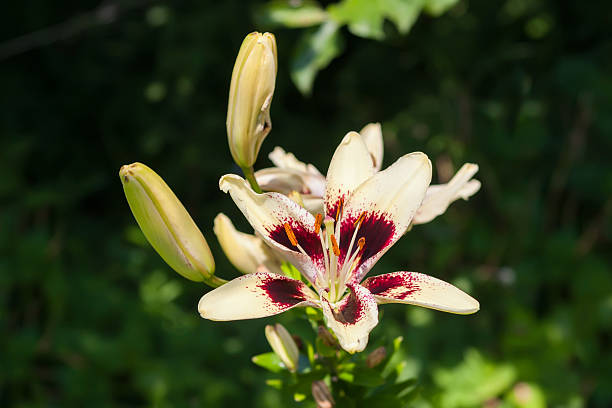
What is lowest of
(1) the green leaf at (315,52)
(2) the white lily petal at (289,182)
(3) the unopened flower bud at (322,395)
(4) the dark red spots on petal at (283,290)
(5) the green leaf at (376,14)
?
(3) the unopened flower bud at (322,395)

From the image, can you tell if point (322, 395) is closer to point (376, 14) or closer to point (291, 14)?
point (376, 14)

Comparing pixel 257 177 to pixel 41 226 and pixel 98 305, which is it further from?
pixel 41 226

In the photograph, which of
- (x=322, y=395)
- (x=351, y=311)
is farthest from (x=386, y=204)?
(x=322, y=395)

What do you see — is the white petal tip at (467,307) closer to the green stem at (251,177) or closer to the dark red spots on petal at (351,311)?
the dark red spots on petal at (351,311)

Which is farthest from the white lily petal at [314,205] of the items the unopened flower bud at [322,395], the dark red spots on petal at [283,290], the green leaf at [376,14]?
the green leaf at [376,14]

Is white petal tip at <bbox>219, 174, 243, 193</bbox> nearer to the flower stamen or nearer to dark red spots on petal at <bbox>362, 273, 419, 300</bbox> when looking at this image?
the flower stamen

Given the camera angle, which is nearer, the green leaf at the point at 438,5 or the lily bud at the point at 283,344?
the lily bud at the point at 283,344
